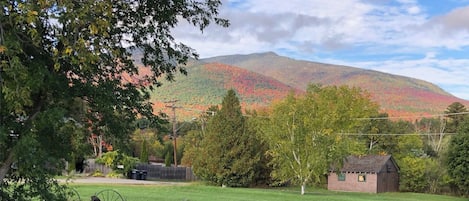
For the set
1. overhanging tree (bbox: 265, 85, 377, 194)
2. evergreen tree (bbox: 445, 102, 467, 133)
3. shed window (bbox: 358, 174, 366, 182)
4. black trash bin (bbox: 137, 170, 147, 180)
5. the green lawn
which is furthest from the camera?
evergreen tree (bbox: 445, 102, 467, 133)

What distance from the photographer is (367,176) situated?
52344 mm

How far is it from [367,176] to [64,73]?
47522 millimetres

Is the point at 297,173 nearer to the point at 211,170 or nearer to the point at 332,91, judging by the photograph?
the point at 211,170

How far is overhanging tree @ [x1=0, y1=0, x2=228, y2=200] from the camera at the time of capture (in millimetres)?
6863

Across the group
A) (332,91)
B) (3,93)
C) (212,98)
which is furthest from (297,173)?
(212,98)

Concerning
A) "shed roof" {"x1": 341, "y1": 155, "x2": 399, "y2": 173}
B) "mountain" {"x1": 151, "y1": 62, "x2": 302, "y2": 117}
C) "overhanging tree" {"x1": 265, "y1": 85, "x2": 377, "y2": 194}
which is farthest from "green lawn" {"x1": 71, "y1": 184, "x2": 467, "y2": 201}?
"mountain" {"x1": 151, "y1": 62, "x2": 302, "y2": 117}

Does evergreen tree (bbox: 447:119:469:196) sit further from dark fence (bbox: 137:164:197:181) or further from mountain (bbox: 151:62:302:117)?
mountain (bbox: 151:62:302:117)

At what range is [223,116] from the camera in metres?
48.3

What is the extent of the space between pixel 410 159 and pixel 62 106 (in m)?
51.3

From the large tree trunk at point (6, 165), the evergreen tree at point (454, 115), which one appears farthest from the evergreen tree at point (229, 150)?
the large tree trunk at point (6, 165)

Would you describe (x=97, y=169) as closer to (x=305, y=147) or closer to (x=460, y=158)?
(x=305, y=147)

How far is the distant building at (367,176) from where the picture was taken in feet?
171

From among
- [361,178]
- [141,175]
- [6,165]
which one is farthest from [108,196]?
[361,178]

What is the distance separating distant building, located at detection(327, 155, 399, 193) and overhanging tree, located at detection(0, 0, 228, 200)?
43181 mm
